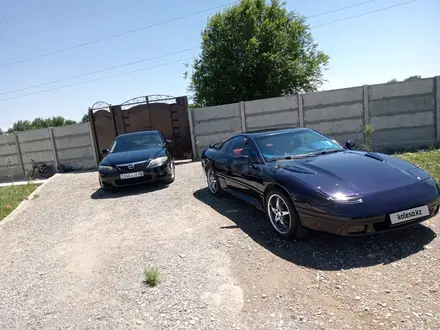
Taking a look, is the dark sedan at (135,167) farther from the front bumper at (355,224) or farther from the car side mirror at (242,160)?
the front bumper at (355,224)

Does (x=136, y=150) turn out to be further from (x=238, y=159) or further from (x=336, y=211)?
(x=336, y=211)

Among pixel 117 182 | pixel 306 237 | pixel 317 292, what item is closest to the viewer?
pixel 317 292

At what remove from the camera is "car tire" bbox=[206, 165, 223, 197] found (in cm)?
622

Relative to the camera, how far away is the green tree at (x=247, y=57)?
19625mm

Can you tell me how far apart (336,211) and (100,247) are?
3.20 meters

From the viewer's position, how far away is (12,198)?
8188mm

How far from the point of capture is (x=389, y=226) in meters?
3.15

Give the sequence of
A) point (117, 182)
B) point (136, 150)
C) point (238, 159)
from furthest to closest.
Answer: point (136, 150)
point (117, 182)
point (238, 159)

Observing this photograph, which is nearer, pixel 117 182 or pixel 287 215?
pixel 287 215

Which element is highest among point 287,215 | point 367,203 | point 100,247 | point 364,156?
point 364,156

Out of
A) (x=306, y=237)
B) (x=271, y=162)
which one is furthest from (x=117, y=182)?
(x=306, y=237)

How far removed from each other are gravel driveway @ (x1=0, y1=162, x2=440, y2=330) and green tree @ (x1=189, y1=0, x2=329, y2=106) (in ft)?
52.5

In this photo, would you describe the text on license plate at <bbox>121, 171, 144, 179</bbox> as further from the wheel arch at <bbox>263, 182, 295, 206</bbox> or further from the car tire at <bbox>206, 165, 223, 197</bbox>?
the wheel arch at <bbox>263, 182, 295, 206</bbox>

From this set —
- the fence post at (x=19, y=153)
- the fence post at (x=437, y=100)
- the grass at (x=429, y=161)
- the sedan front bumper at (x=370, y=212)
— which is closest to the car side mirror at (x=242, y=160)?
the sedan front bumper at (x=370, y=212)
